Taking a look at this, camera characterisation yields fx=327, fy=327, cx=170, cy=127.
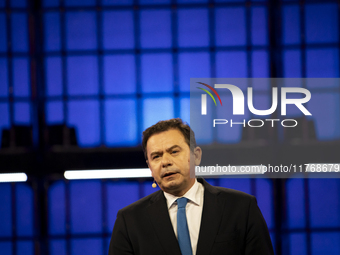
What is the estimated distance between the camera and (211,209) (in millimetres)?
1711

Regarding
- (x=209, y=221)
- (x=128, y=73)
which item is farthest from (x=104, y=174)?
(x=209, y=221)

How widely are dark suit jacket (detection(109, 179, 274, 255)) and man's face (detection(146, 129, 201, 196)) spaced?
12 cm

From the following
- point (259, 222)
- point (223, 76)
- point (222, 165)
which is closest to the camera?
point (259, 222)

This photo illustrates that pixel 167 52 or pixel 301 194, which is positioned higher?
pixel 167 52

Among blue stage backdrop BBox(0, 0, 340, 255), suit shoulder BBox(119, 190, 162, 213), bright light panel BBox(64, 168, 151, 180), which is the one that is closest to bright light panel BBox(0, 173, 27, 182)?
blue stage backdrop BBox(0, 0, 340, 255)

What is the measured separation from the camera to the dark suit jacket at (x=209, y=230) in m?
1.63

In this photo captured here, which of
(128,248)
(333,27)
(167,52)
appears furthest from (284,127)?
(128,248)

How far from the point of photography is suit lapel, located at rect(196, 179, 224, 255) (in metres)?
1.63

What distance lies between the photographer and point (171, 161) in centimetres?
176

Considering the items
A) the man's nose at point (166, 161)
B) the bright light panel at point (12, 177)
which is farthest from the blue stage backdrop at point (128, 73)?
the man's nose at point (166, 161)

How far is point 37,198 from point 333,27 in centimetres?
287

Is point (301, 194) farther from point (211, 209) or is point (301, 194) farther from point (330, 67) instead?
point (211, 209)

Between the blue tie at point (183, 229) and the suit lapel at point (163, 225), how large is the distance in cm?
3

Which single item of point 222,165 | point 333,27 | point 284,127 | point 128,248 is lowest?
point 128,248
